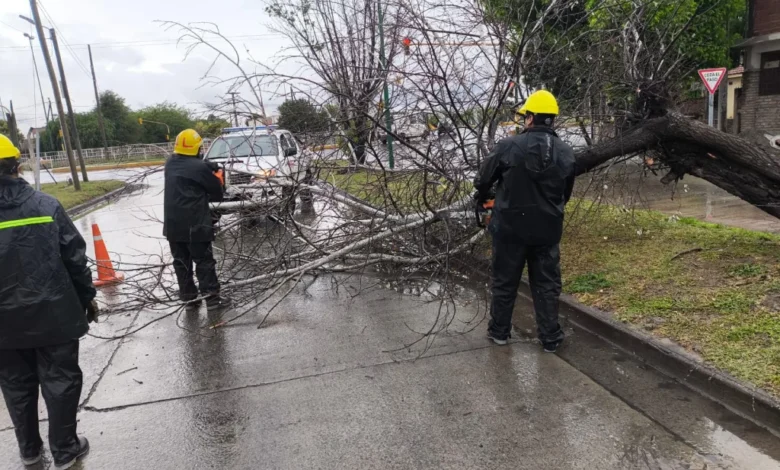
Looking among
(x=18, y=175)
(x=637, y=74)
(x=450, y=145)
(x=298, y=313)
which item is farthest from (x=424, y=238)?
(x=18, y=175)

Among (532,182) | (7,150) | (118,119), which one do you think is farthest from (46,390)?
(118,119)

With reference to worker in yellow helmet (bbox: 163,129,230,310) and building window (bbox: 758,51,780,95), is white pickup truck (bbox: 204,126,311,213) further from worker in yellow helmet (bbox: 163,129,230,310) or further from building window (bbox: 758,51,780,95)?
building window (bbox: 758,51,780,95)

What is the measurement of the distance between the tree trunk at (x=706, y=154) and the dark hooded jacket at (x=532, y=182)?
78.8 inches

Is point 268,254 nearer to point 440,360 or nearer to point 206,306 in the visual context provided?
point 206,306

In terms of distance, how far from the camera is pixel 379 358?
416cm

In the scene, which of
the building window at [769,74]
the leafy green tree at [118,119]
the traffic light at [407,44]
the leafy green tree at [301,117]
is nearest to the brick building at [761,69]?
the building window at [769,74]

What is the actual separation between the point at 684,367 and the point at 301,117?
4447 mm

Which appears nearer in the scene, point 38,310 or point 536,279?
point 38,310

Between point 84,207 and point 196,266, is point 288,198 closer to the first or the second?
point 196,266

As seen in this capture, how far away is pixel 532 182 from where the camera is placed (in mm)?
3889

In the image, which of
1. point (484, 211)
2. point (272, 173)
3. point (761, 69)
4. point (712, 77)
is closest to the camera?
point (484, 211)

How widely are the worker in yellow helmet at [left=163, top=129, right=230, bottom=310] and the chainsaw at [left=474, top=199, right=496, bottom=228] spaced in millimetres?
2735

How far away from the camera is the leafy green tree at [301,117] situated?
575 cm

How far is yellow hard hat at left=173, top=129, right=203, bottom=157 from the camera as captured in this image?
534 cm
